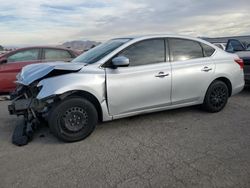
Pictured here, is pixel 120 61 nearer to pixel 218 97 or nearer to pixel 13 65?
pixel 218 97

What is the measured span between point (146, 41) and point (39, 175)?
9.49ft

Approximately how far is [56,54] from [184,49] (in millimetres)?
4445

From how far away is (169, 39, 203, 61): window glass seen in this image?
193 inches

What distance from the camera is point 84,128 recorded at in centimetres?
412

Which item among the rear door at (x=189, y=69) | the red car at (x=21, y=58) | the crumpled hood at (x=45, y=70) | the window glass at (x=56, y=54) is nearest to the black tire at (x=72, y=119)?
the crumpled hood at (x=45, y=70)

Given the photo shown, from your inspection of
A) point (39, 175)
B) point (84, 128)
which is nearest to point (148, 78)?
point (84, 128)

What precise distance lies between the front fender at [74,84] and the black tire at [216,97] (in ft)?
7.63

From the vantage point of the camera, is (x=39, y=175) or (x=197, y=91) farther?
(x=197, y=91)

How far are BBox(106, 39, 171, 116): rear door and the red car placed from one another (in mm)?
3793

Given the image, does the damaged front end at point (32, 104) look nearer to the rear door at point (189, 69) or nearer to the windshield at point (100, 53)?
the windshield at point (100, 53)

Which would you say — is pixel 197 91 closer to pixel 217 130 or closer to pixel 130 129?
pixel 217 130

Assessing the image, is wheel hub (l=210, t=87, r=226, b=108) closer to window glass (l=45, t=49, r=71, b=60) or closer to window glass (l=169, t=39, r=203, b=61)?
window glass (l=169, t=39, r=203, b=61)

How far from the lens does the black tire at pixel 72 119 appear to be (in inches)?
154

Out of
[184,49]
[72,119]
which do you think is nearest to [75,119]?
[72,119]
